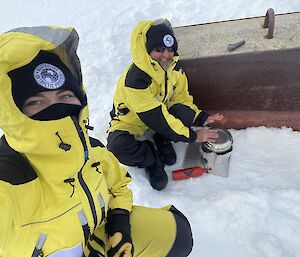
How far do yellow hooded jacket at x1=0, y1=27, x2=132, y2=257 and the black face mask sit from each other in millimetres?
25

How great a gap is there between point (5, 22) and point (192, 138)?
4.02 meters

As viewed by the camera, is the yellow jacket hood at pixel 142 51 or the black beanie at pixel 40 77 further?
the yellow jacket hood at pixel 142 51

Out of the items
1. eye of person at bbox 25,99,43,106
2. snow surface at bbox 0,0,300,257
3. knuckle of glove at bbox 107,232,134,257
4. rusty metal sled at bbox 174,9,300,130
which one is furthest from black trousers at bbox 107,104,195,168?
eye of person at bbox 25,99,43,106

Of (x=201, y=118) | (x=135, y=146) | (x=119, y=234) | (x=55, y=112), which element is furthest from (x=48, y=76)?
(x=201, y=118)

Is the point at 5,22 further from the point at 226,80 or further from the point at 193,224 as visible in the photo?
the point at 193,224

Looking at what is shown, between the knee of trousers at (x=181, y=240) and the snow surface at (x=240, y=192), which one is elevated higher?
the knee of trousers at (x=181, y=240)

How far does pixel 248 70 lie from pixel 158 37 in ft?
2.43

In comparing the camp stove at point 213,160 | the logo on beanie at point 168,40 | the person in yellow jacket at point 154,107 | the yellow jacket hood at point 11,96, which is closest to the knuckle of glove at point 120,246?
the yellow jacket hood at point 11,96

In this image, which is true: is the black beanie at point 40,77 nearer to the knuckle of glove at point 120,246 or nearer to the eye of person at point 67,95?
the eye of person at point 67,95

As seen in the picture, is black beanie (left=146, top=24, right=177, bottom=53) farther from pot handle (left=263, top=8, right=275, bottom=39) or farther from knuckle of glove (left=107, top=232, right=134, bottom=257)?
knuckle of glove (left=107, top=232, right=134, bottom=257)

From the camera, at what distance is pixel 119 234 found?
1.79 meters

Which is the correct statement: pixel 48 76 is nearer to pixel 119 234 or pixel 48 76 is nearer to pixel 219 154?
pixel 119 234

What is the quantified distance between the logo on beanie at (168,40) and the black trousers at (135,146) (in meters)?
0.51

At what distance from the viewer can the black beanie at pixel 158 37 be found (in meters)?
2.42
